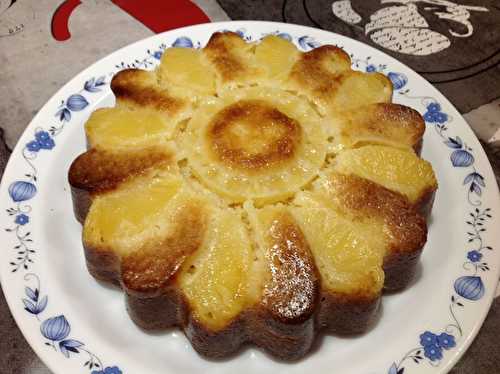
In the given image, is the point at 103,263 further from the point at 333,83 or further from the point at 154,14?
the point at 154,14

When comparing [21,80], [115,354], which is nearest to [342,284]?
[115,354]

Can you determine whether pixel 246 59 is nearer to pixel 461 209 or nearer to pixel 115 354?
pixel 461 209

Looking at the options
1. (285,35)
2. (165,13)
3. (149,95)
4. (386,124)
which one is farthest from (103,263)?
(165,13)

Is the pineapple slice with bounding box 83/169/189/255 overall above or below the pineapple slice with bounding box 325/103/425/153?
below

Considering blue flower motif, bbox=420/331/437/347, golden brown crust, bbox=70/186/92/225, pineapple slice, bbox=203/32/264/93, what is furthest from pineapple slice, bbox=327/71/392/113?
golden brown crust, bbox=70/186/92/225

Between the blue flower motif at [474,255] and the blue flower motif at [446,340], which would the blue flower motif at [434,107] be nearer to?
the blue flower motif at [474,255]

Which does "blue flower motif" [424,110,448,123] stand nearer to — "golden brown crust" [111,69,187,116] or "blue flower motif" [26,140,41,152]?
"golden brown crust" [111,69,187,116]

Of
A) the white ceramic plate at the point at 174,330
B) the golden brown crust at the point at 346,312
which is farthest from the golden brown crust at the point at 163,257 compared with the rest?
the golden brown crust at the point at 346,312
